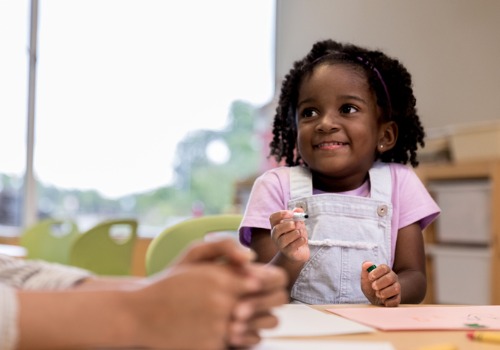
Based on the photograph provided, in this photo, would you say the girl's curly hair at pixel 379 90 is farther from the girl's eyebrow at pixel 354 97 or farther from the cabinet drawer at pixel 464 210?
the cabinet drawer at pixel 464 210

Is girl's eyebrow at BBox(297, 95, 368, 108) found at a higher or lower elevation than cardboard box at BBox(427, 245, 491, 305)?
higher

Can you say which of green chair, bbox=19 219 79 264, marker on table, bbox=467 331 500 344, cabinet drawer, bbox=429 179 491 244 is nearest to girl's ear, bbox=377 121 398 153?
marker on table, bbox=467 331 500 344

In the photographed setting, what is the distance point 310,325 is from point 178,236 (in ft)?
2.23

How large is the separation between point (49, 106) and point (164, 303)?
375 cm

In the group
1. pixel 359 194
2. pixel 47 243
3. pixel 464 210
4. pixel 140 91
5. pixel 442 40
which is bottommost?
pixel 47 243

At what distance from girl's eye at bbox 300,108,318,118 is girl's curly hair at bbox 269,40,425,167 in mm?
73

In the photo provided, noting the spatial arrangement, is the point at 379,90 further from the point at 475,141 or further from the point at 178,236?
the point at 475,141

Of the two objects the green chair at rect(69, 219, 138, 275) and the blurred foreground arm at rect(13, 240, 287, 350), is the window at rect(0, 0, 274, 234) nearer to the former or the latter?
the green chair at rect(69, 219, 138, 275)

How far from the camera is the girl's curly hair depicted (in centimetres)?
122

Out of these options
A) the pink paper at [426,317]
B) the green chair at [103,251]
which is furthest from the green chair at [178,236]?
the green chair at [103,251]

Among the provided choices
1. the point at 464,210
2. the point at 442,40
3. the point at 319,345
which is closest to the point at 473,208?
the point at 464,210

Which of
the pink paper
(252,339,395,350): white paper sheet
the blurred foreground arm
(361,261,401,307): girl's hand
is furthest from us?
(361,261,401,307): girl's hand

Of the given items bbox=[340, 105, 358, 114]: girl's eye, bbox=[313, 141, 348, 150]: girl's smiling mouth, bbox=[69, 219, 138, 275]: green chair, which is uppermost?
bbox=[340, 105, 358, 114]: girl's eye

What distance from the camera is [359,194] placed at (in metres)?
1.19
